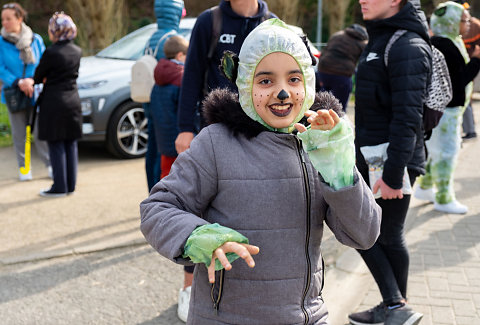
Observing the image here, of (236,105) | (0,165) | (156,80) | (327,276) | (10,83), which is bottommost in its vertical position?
(0,165)

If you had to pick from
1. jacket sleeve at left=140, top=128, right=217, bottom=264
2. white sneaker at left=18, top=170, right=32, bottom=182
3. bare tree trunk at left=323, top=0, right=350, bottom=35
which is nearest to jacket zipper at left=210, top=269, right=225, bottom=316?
jacket sleeve at left=140, top=128, right=217, bottom=264

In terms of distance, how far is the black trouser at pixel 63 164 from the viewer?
640 centimetres

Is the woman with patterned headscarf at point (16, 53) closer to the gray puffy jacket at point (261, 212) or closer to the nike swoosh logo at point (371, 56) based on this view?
the nike swoosh logo at point (371, 56)

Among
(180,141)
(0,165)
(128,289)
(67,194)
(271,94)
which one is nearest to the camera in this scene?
(271,94)

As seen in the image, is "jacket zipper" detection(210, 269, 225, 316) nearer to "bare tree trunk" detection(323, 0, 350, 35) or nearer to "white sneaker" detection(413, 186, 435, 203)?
"white sneaker" detection(413, 186, 435, 203)

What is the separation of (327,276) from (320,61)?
2613 mm

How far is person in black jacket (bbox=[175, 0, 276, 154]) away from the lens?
11.0 ft

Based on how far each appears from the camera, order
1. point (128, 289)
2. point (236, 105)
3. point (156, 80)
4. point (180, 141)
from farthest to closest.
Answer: point (156, 80), point (128, 289), point (180, 141), point (236, 105)

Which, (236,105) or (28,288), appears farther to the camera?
(28,288)

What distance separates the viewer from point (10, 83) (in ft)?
22.4

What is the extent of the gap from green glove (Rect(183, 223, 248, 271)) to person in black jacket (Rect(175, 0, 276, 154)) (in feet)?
5.46

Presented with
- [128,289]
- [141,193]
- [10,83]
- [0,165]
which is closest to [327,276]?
[128,289]

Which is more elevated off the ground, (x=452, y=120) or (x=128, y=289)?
(x=452, y=120)

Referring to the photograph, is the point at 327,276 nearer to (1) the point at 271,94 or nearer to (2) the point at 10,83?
(1) the point at 271,94
